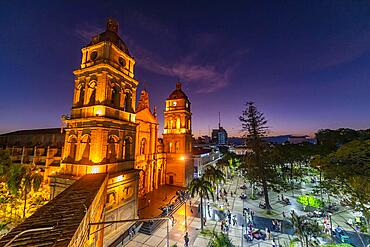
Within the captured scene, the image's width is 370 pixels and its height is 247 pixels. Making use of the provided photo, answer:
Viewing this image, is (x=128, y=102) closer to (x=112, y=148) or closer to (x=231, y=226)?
(x=112, y=148)

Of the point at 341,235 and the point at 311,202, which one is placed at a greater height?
the point at 311,202

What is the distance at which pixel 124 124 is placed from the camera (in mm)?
18656

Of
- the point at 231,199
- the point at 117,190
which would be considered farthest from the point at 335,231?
the point at 117,190

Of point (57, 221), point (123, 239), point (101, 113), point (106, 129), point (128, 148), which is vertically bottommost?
point (123, 239)

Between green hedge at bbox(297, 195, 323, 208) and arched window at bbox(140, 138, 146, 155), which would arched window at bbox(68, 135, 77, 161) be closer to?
arched window at bbox(140, 138, 146, 155)

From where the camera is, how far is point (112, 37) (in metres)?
18.8

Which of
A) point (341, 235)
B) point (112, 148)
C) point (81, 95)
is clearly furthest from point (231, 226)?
point (81, 95)

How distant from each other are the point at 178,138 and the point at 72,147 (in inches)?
807

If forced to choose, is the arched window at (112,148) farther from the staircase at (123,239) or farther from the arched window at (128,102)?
the staircase at (123,239)

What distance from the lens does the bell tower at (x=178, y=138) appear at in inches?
1353

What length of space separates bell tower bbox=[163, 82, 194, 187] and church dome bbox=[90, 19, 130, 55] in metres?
17.0

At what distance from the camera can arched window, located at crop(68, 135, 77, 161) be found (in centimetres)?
1697

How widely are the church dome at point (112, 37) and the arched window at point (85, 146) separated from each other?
10.2 metres

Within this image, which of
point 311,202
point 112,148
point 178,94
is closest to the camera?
point 112,148
